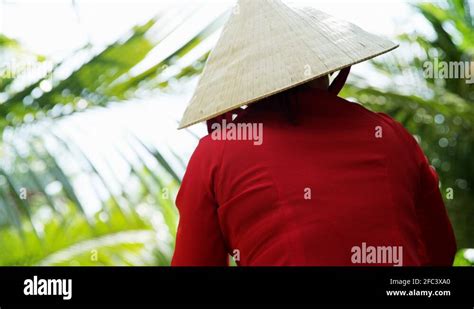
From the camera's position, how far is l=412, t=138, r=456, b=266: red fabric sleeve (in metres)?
1.75

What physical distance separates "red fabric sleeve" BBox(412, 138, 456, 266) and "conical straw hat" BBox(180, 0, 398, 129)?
0.81ft

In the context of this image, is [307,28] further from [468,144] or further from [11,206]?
[468,144]

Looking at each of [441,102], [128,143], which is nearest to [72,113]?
[128,143]

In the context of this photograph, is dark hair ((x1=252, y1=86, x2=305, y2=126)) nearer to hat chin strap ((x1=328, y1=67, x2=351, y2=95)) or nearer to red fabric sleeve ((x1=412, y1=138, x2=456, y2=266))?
hat chin strap ((x1=328, y1=67, x2=351, y2=95))

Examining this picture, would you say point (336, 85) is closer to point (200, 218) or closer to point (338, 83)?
point (338, 83)

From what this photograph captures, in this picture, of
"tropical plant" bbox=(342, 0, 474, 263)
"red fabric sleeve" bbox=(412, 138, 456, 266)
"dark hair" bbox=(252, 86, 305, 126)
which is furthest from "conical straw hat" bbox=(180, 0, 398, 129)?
"tropical plant" bbox=(342, 0, 474, 263)

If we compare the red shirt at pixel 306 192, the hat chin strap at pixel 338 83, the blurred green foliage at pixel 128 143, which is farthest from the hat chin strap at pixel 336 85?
the blurred green foliage at pixel 128 143

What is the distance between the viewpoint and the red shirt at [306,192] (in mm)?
1580

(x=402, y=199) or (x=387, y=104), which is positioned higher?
(x=387, y=104)

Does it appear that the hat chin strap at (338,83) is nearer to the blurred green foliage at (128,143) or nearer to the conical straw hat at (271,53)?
the conical straw hat at (271,53)

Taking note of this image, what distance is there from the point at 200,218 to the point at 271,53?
368 millimetres

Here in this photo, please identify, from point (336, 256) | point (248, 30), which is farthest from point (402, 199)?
point (248, 30)
